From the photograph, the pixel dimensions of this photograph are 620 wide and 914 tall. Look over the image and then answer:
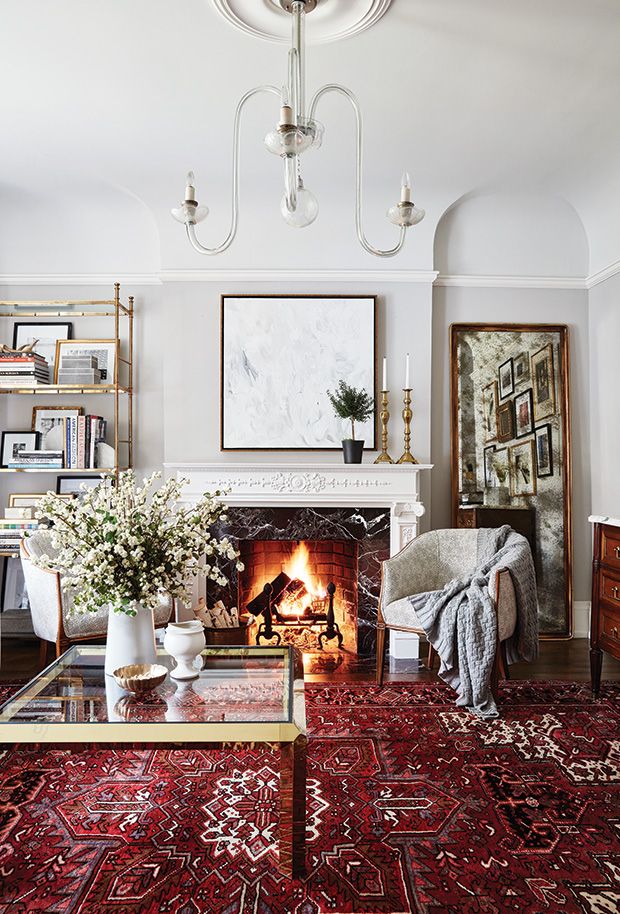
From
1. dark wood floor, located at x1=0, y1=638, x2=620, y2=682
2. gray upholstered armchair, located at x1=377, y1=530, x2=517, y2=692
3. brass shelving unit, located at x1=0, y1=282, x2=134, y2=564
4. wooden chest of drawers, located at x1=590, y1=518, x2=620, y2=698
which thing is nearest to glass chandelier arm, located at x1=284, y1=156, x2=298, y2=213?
gray upholstered armchair, located at x1=377, y1=530, x2=517, y2=692

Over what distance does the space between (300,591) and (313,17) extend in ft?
10.6

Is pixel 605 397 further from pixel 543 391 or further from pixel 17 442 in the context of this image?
pixel 17 442

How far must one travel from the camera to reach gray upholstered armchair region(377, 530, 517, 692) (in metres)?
3.16

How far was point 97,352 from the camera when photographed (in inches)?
171

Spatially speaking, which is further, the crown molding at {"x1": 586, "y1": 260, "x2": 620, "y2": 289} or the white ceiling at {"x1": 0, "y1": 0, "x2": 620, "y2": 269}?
the crown molding at {"x1": 586, "y1": 260, "x2": 620, "y2": 289}

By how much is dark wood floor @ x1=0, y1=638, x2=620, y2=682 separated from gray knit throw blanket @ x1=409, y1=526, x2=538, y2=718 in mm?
451

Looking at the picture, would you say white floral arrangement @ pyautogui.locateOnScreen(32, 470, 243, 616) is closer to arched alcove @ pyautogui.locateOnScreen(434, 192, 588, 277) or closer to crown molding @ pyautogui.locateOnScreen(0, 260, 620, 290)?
crown molding @ pyautogui.locateOnScreen(0, 260, 620, 290)

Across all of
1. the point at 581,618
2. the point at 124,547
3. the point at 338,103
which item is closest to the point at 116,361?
the point at 338,103

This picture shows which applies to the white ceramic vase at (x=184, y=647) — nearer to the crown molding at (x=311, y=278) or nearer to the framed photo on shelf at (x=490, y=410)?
the crown molding at (x=311, y=278)

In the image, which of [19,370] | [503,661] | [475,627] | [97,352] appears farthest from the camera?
[97,352]

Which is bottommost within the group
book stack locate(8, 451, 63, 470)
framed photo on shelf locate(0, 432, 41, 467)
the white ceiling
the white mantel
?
A: the white mantel

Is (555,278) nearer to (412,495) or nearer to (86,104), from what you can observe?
(412,495)

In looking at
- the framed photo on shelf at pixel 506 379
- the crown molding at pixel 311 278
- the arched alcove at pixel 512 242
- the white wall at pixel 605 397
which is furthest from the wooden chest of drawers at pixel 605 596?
the arched alcove at pixel 512 242

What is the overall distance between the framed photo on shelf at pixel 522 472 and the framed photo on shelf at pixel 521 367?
16.8 inches
